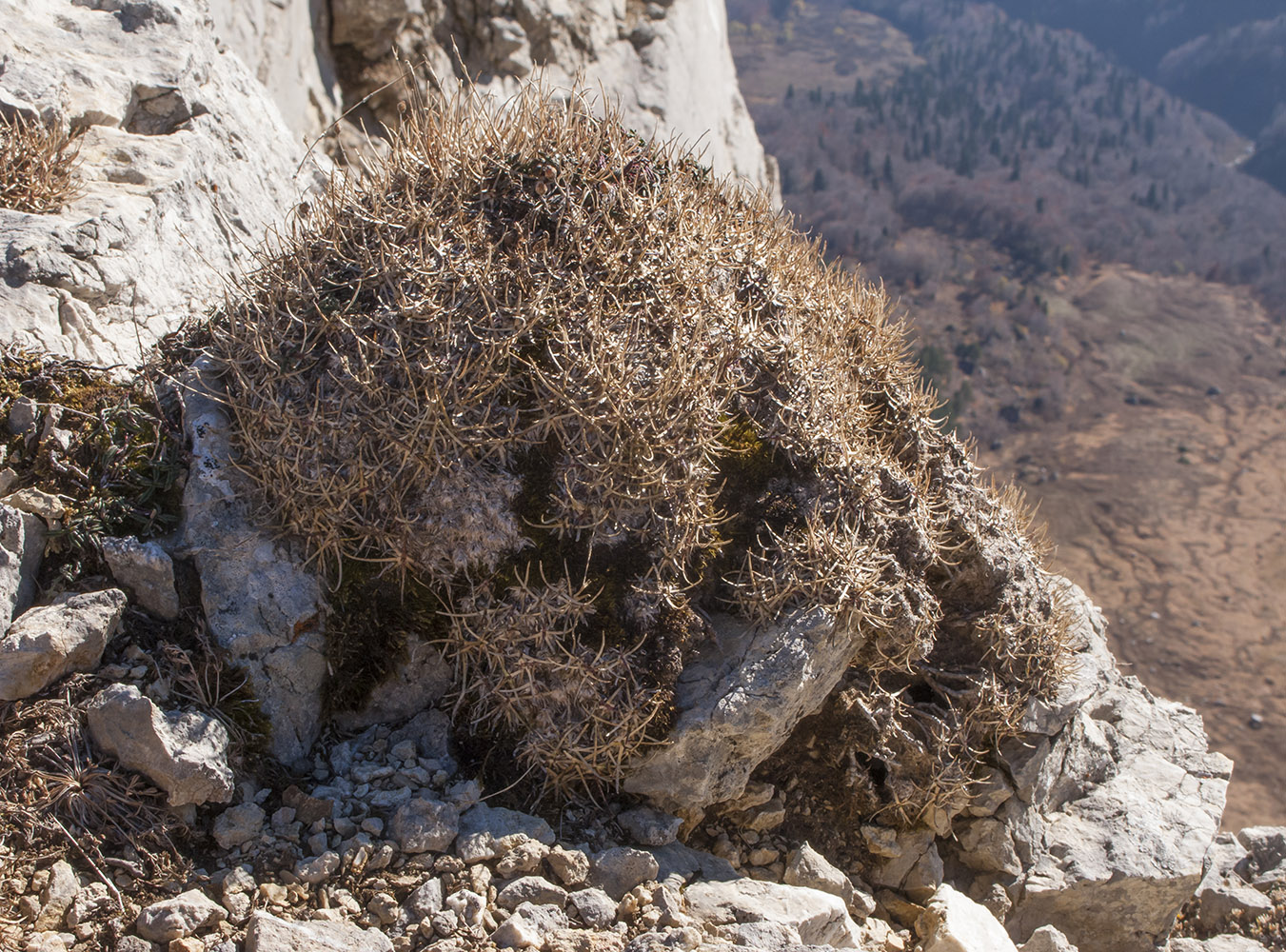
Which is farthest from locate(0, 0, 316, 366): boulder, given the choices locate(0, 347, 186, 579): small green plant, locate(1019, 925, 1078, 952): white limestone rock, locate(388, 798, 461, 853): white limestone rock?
locate(1019, 925, 1078, 952): white limestone rock

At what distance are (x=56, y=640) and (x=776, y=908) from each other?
242 centimetres

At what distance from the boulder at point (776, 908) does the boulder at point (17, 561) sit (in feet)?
7.73

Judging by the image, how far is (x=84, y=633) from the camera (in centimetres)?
298

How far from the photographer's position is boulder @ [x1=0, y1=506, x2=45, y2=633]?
9.84ft

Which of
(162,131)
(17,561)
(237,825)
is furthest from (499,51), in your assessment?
(237,825)

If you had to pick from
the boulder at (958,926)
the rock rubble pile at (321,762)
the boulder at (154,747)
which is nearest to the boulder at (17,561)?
the rock rubble pile at (321,762)

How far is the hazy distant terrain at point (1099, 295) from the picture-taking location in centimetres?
2259

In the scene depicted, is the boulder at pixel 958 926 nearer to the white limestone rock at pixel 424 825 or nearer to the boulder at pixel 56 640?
the white limestone rock at pixel 424 825

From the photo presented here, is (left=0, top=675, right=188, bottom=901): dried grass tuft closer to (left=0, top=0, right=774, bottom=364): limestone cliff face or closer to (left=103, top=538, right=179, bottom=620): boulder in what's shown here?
(left=103, top=538, right=179, bottom=620): boulder

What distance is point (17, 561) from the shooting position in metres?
3.04

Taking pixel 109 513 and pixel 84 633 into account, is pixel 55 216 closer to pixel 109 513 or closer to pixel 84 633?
pixel 109 513

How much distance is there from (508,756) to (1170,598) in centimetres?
2321

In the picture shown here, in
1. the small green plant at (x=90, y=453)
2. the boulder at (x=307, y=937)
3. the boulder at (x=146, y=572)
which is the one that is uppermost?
the small green plant at (x=90, y=453)

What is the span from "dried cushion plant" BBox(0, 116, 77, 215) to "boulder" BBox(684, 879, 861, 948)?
3.85 meters
